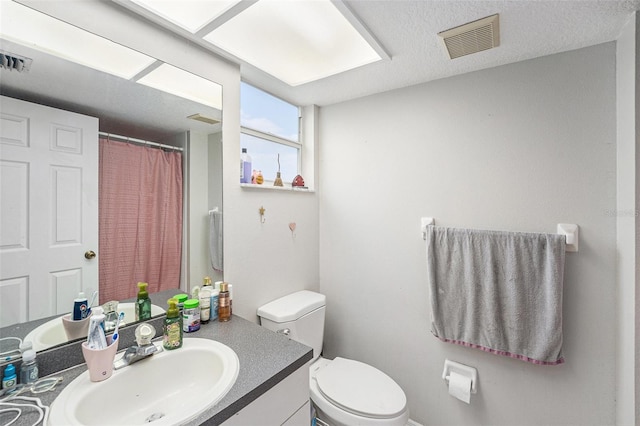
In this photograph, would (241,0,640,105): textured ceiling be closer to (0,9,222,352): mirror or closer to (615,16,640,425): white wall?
(615,16,640,425): white wall

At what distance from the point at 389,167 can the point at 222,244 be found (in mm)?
1157

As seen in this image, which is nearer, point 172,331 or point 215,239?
point 172,331

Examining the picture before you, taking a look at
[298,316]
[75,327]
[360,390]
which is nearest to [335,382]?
[360,390]

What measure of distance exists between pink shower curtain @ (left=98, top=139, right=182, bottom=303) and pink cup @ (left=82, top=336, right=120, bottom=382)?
8.5 inches

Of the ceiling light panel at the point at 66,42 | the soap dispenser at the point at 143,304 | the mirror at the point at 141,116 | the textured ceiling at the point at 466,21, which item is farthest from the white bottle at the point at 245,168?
the soap dispenser at the point at 143,304

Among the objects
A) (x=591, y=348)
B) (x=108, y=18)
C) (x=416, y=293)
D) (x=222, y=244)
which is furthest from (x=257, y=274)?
(x=591, y=348)

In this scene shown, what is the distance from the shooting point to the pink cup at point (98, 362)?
846 millimetres

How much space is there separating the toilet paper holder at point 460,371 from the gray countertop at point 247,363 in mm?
992

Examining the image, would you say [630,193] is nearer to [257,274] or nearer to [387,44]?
[387,44]

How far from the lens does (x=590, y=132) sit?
4.11 ft

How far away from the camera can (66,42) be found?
93 cm

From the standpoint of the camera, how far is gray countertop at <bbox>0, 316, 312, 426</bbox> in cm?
75

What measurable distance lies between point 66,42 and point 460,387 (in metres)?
2.34

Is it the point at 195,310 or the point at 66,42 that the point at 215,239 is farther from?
the point at 66,42
